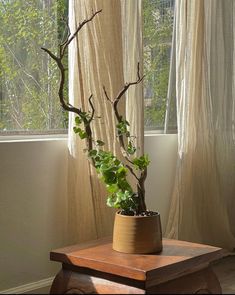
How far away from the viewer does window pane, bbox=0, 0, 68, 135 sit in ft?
8.57

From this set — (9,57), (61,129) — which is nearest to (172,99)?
(61,129)

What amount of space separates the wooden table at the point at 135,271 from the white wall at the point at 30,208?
42 centimetres

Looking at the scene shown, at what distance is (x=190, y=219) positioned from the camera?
3.52 m

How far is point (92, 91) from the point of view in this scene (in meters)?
2.72

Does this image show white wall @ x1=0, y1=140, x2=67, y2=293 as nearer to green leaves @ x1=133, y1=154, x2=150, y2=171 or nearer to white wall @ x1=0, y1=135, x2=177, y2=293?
white wall @ x1=0, y1=135, x2=177, y2=293

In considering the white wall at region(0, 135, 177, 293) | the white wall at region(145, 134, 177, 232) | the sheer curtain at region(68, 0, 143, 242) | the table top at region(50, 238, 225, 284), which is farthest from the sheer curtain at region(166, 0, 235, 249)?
the table top at region(50, 238, 225, 284)

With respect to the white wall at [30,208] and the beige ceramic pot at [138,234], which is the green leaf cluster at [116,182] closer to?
the beige ceramic pot at [138,234]

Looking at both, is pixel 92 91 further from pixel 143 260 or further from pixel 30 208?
pixel 143 260

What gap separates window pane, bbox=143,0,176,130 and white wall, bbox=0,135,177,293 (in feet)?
2.92

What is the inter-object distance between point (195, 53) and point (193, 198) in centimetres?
90

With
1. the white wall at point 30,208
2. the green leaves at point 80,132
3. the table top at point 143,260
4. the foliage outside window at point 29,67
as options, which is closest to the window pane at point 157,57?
the foliage outside window at point 29,67

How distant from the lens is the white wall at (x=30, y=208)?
8.25 ft

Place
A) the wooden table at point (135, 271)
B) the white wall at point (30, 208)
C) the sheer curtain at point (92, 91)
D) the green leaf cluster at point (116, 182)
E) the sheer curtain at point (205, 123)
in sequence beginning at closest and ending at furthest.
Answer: the wooden table at point (135, 271) → the green leaf cluster at point (116, 182) → the white wall at point (30, 208) → the sheer curtain at point (92, 91) → the sheer curtain at point (205, 123)

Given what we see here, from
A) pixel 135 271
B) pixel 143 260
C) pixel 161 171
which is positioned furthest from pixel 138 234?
pixel 161 171
